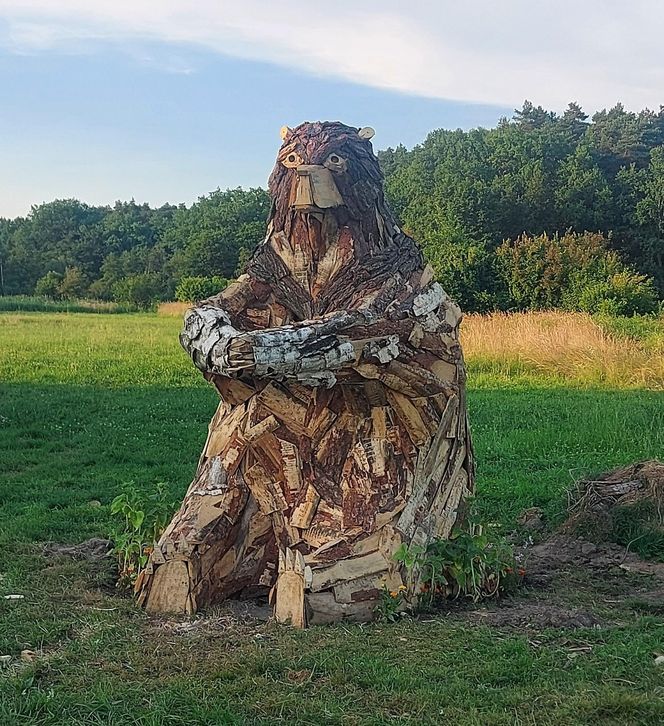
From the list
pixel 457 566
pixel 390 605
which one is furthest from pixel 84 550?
pixel 457 566

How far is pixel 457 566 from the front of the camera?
14.3ft

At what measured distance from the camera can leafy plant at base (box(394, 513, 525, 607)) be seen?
4.24m

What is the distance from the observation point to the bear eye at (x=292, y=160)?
430 cm

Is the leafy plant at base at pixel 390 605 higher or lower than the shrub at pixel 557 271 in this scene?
lower

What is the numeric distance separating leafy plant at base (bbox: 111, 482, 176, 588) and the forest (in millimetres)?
22771

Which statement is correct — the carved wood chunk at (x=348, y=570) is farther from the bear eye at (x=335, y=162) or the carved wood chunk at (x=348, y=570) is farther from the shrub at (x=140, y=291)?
the shrub at (x=140, y=291)

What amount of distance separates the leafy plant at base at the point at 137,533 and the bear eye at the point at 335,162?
6.79 feet

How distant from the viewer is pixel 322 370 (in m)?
3.82

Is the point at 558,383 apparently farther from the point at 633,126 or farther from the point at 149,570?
the point at 633,126

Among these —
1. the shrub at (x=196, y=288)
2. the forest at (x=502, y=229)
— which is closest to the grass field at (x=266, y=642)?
the forest at (x=502, y=229)

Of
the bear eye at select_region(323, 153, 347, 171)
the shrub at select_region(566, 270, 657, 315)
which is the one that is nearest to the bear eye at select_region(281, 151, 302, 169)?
the bear eye at select_region(323, 153, 347, 171)

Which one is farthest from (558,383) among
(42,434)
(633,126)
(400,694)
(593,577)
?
(633,126)

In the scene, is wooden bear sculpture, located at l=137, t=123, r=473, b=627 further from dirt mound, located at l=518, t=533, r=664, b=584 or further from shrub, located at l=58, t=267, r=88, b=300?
shrub, located at l=58, t=267, r=88, b=300

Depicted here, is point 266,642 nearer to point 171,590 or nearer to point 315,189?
point 171,590
